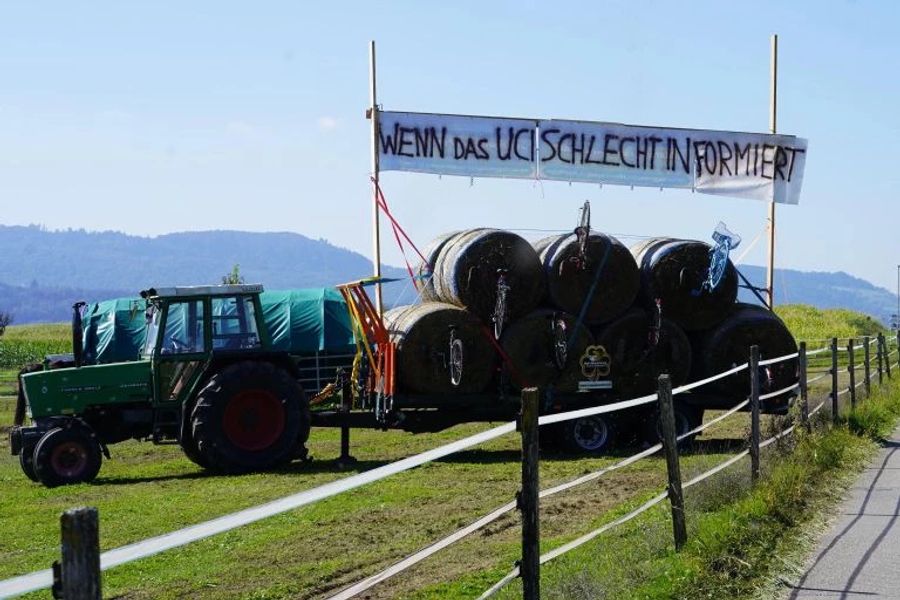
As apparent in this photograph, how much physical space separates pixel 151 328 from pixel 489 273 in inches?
159

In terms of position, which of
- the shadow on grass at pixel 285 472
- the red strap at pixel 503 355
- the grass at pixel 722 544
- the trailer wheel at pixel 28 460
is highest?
→ the red strap at pixel 503 355

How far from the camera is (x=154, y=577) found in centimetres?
938

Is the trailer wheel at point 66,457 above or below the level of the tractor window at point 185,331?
below

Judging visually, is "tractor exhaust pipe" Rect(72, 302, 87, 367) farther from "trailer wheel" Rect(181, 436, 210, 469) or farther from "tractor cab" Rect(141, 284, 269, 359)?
"trailer wheel" Rect(181, 436, 210, 469)

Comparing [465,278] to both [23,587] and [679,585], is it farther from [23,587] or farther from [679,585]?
[23,587]

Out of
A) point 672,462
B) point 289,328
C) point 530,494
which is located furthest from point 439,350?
point 289,328

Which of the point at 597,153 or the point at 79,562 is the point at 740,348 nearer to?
the point at 597,153

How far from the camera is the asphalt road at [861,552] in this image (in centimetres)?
786

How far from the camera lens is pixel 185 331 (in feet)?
52.6

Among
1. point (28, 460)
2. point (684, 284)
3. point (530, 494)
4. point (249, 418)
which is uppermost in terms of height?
point (684, 284)

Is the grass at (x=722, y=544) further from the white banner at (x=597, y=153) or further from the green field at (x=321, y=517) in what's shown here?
the white banner at (x=597, y=153)

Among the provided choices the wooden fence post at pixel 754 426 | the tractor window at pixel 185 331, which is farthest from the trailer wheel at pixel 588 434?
the wooden fence post at pixel 754 426

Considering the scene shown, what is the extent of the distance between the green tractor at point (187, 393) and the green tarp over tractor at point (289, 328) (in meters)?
11.8

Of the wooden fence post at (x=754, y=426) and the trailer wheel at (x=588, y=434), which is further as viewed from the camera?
the trailer wheel at (x=588, y=434)
